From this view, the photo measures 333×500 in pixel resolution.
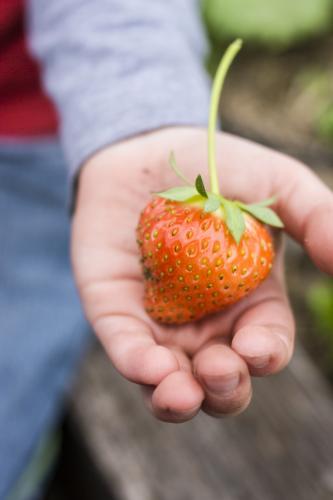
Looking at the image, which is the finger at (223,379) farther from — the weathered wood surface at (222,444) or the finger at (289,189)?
the weathered wood surface at (222,444)

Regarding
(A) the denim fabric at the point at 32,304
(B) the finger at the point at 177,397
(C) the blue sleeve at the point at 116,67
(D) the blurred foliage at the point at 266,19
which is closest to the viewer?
(B) the finger at the point at 177,397

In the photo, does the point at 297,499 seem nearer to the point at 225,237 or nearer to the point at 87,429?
the point at 87,429

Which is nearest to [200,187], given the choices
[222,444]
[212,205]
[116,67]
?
[212,205]

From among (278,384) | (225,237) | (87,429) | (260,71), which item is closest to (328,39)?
(260,71)

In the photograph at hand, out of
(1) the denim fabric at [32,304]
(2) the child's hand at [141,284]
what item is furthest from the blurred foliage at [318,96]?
(2) the child's hand at [141,284]

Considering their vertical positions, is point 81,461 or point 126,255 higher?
point 126,255

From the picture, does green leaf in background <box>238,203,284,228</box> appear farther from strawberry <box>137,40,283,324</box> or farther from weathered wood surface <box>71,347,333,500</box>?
weathered wood surface <box>71,347,333,500</box>

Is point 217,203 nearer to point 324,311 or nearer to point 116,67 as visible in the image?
point 116,67
